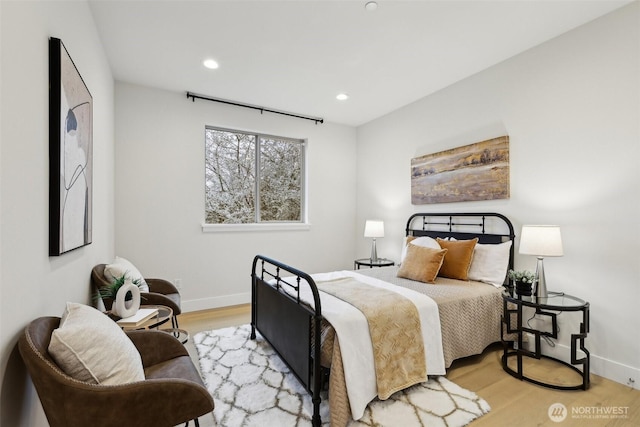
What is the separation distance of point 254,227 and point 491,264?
2.88m

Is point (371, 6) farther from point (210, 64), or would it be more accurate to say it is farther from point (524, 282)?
point (524, 282)

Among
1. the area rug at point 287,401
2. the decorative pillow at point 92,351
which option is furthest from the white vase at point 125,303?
the area rug at point 287,401

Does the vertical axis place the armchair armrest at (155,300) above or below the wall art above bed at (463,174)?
below

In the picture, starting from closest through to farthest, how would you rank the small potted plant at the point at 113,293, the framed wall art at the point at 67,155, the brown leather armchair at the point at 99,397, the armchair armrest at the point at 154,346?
the brown leather armchair at the point at 99,397, the framed wall art at the point at 67,155, the armchair armrest at the point at 154,346, the small potted plant at the point at 113,293

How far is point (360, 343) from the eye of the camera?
1895mm

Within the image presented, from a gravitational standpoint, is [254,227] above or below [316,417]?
above

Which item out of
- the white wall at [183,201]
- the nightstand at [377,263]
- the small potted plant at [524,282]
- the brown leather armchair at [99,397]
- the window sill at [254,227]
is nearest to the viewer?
the brown leather armchair at [99,397]

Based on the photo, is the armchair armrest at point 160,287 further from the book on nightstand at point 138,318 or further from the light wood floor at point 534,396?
the light wood floor at point 534,396

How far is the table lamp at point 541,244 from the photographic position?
89.6 inches

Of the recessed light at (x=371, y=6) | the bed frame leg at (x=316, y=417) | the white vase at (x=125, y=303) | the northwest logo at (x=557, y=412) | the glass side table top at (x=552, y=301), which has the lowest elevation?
the northwest logo at (x=557, y=412)

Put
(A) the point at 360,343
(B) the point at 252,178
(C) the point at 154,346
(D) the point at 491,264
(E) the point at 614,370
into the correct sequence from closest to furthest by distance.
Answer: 1. (C) the point at 154,346
2. (A) the point at 360,343
3. (E) the point at 614,370
4. (D) the point at 491,264
5. (B) the point at 252,178

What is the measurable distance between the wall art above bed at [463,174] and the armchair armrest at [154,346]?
3.00 meters

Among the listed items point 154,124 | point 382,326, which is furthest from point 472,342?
point 154,124

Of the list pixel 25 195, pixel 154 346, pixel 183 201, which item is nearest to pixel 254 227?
pixel 183 201
